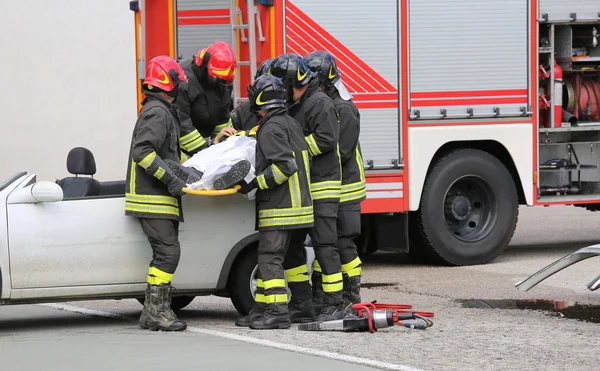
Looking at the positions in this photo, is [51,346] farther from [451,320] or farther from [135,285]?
[451,320]

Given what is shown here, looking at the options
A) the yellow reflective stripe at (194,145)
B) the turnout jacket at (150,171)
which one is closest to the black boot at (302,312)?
the turnout jacket at (150,171)

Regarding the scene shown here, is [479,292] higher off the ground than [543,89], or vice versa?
[543,89]

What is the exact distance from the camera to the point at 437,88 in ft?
39.1

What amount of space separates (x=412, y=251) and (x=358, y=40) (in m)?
2.30

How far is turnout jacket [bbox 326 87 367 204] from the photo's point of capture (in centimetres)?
908

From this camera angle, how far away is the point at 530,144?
12.2 m

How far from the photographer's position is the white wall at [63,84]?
18.4 meters

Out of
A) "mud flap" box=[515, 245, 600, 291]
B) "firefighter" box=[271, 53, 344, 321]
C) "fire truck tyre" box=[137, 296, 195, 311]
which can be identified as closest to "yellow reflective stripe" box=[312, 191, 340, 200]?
"firefighter" box=[271, 53, 344, 321]

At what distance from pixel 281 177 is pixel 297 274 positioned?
905 mm

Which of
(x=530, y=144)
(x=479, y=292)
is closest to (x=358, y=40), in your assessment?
(x=530, y=144)

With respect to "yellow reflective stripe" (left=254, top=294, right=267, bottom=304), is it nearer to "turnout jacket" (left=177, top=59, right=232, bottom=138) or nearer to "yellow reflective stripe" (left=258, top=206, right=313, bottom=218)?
"yellow reflective stripe" (left=258, top=206, right=313, bottom=218)

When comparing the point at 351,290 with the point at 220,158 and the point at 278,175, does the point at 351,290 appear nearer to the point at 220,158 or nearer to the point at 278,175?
the point at 278,175

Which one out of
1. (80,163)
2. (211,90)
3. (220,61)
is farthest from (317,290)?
(80,163)

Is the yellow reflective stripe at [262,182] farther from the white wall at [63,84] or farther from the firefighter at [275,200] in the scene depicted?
the white wall at [63,84]
